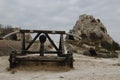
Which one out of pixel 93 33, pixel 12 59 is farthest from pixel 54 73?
pixel 93 33

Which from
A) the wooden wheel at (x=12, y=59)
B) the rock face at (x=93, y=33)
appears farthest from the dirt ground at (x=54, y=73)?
the rock face at (x=93, y=33)

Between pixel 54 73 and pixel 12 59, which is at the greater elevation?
pixel 12 59

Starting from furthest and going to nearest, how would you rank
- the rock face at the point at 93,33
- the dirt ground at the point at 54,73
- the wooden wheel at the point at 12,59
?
the rock face at the point at 93,33 < the wooden wheel at the point at 12,59 < the dirt ground at the point at 54,73

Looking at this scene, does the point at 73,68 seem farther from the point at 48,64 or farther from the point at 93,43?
the point at 93,43

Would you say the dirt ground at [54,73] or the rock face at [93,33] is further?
the rock face at [93,33]

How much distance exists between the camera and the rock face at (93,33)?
4150cm

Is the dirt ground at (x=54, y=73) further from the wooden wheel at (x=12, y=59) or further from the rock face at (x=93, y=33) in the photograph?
the rock face at (x=93, y=33)

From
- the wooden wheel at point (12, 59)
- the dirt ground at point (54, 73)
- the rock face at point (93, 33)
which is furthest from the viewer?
the rock face at point (93, 33)

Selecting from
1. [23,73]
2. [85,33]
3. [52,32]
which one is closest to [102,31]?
[85,33]

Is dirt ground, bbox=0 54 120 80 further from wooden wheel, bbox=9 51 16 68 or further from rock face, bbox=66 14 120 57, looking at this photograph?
rock face, bbox=66 14 120 57

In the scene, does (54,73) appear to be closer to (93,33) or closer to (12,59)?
(12,59)

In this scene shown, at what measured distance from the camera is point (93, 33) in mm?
42625

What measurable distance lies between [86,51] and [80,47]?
1617 millimetres

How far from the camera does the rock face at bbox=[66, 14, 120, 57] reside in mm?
41497
